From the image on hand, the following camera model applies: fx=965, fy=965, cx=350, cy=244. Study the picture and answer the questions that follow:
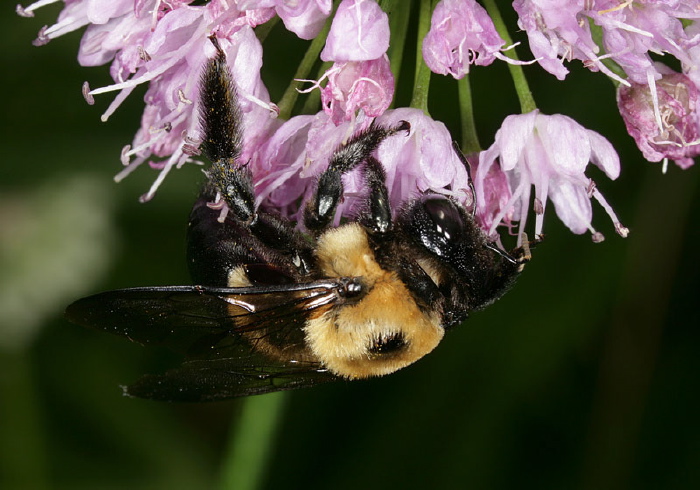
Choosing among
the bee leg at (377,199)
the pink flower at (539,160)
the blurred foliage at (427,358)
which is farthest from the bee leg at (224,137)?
the blurred foliage at (427,358)

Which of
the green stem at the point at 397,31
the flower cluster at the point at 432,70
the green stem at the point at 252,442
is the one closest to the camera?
the flower cluster at the point at 432,70

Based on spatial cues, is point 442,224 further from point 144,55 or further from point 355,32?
point 144,55

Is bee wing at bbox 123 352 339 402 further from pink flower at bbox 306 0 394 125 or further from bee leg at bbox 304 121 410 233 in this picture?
pink flower at bbox 306 0 394 125

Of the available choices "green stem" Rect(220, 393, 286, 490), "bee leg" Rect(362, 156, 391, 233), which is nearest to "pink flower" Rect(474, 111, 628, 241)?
"bee leg" Rect(362, 156, 391, 233)

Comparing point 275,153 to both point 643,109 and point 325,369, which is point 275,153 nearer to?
point 325,369

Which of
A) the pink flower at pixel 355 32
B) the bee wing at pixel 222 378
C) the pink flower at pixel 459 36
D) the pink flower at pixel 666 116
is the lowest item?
the bee wing at pixel 222 378

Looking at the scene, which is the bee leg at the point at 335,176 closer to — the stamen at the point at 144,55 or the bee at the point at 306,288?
the bee at the point at 306,288
